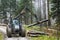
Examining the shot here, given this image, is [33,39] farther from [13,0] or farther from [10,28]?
[13,0]

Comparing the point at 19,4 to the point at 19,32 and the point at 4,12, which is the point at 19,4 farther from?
the point at 19,32

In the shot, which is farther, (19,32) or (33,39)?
(19,32)

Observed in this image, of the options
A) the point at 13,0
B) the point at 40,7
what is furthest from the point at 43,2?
the point at 13,0

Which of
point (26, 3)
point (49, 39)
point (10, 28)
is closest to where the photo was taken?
point (49, 39)

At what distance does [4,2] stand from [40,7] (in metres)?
6.60

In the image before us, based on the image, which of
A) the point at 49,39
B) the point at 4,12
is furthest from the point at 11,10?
the point at 49,39

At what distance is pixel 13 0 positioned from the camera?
32.5 m

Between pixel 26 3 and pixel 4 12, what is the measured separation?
6.50 m

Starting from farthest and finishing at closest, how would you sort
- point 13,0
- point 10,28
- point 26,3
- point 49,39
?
point 13,0, point 26,3, point 10,28, point 49,39

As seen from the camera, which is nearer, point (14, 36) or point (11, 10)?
point (14, 36)

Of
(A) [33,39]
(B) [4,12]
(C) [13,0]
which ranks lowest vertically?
(A) [33,39]

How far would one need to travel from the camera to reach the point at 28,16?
30547 mm

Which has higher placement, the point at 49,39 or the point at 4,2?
the point at 4,2

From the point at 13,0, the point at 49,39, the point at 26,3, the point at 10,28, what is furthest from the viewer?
the point at 13,0
